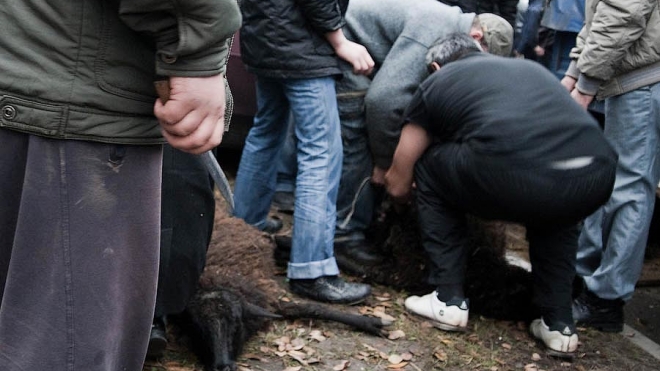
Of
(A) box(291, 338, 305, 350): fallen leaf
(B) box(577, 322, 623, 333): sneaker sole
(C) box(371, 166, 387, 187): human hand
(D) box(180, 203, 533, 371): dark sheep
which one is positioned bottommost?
(B) box(577, 322, 623, 333): sneaker sole

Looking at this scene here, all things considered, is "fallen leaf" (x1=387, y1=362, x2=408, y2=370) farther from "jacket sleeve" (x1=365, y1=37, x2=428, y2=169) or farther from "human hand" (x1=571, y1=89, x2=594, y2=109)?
"human hand" (x1=571, y1=89, x2=594, y2=109)

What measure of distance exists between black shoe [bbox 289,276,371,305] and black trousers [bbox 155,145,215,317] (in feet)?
3.42

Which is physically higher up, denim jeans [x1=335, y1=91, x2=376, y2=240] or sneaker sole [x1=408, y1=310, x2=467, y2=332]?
denim jeans [x1=335, y1=91, x2=376, y2=240]

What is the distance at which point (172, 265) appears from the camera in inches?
117

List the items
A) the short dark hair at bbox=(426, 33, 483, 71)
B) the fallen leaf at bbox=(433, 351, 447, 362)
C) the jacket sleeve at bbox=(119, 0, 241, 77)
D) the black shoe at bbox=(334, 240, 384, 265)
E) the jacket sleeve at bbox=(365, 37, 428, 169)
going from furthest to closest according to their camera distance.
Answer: the black shoe at bbox=(334, 240, 384, 265) < the jacket sleeve at bbox=(365, 37, 428, 169) < the short dark hair at bbox=(426, 33, 483, 71) < the fallen leaf at bbox=(433, 351, 447, 362) < the jacket sleeve at bbox=(119, 0, 241, 77)

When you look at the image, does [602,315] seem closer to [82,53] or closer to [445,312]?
[445,312]

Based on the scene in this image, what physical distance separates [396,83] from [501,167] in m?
0.77

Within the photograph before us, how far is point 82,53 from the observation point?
1589 millimetres

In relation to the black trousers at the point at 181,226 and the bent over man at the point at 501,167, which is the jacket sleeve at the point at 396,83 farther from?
the black trousers at the point at 181,226

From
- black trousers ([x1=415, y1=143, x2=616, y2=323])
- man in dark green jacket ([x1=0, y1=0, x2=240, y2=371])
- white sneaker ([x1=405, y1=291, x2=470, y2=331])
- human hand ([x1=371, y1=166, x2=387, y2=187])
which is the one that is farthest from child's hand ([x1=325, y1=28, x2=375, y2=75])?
man in dark green jacket ([x1=0, y1=0, x2=240, y2=371])

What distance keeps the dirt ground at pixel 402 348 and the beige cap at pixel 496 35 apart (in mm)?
1406

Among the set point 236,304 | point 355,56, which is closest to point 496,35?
point 355,56

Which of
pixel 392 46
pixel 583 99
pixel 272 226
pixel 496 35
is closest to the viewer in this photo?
pixel 583 99

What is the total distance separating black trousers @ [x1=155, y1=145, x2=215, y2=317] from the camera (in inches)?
114
